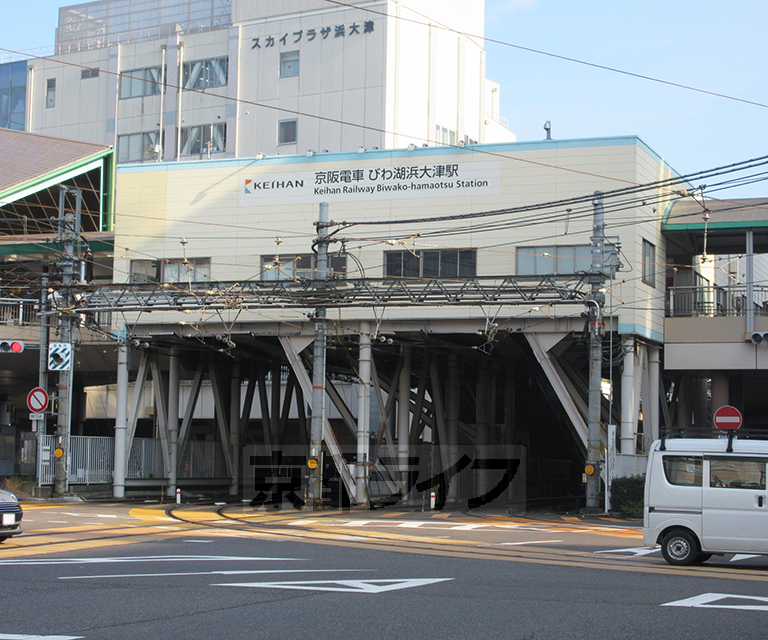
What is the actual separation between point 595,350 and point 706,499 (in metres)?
14.1

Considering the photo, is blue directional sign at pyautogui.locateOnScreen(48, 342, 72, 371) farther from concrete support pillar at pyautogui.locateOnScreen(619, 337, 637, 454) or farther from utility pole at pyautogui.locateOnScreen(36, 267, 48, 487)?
concrete support pillar at pyautogui.locateOnScreen(619, 337, 637, 454)

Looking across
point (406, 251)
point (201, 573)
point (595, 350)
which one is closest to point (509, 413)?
point (406, 251)

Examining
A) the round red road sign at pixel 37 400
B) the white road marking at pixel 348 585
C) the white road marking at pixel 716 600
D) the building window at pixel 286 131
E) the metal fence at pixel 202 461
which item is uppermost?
the building window at pixel 286 131

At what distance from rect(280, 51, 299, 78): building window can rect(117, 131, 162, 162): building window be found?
32.2 ft

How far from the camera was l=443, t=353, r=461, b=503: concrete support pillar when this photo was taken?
40375 mm

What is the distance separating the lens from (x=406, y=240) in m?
32.9

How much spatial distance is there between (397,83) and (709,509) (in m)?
42.2

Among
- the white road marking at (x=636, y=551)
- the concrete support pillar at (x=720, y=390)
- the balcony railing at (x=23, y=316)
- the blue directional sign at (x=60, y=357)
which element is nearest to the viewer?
the white road marking at (x=636, y=551)

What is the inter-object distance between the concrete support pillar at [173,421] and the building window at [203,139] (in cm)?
2080

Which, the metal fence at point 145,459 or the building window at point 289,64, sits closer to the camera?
the metal fence at point 145,459

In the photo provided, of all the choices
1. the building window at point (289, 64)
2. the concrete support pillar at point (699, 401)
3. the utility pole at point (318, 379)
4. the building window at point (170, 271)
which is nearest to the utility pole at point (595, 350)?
the utility pole at point (318, 379)

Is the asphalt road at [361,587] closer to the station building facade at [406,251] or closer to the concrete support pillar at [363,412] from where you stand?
the concrete support pillar at [363,412]

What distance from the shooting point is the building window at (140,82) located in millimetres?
59188

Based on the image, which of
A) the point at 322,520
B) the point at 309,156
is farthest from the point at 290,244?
the point at 322,520
